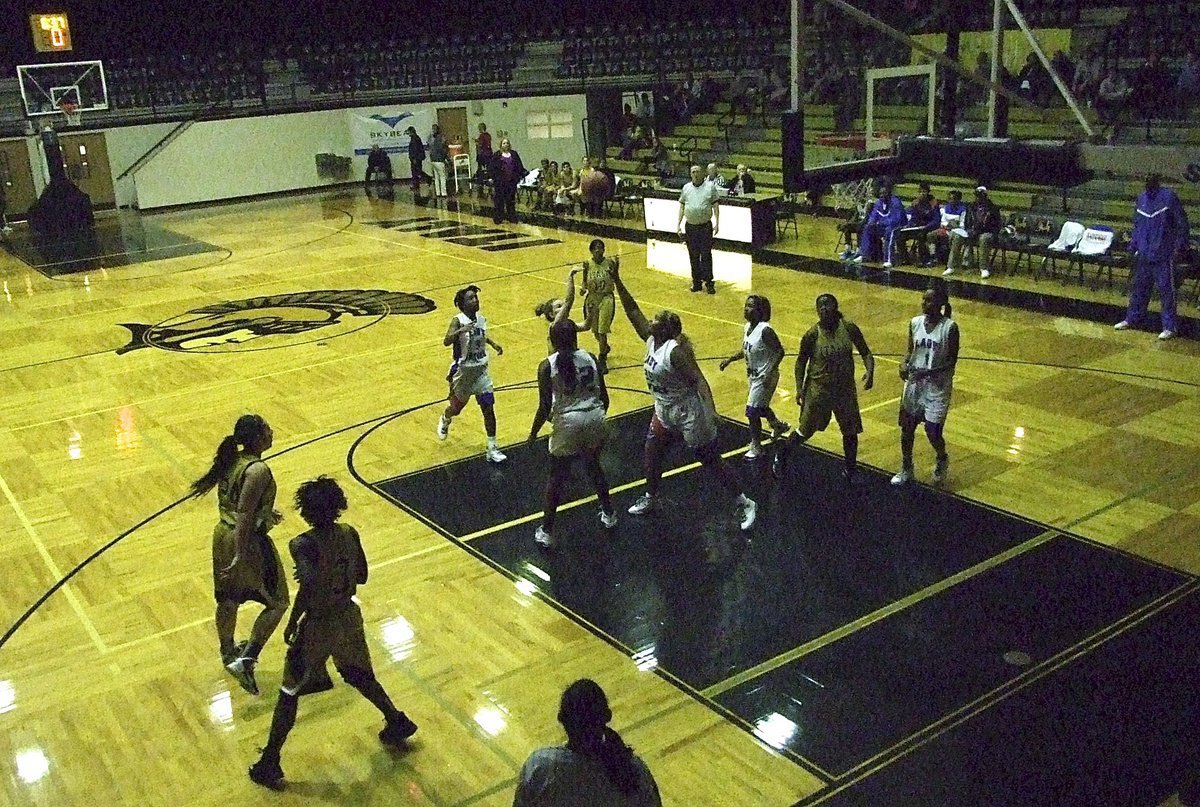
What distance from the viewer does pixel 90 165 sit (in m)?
27.6

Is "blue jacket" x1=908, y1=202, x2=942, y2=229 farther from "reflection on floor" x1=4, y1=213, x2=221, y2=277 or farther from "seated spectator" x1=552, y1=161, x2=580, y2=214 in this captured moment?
"reflection on floor" x1=4, y1=213, x2=221, y2=277

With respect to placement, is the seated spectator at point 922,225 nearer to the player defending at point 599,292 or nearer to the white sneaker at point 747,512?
the player defending at point 599,292

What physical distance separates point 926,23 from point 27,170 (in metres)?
21.7

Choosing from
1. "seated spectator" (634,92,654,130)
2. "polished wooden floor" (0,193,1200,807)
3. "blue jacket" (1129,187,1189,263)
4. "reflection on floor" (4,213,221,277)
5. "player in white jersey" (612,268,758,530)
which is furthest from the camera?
"seated spectator" (634,92,654,130)

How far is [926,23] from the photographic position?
13.4m

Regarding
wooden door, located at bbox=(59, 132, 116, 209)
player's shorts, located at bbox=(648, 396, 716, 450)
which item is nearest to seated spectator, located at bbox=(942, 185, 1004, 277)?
player's shorts, located at bbox=(648, 396, 716, 450)

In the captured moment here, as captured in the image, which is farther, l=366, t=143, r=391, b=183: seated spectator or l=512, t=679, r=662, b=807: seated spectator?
l=366, t=143, r=391, b=183: seated spectator

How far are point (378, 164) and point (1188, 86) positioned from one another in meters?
18.8

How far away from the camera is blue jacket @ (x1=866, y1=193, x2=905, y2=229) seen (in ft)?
52.0

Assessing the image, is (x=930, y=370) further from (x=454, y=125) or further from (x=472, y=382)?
(x=454, y=125)

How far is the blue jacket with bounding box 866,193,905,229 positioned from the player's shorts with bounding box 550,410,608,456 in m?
10.0

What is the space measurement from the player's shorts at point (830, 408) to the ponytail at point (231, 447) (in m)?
3.87

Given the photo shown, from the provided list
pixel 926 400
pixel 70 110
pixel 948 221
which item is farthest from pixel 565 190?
pixel 926 400

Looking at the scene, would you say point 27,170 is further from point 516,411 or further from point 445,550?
point 445,550
